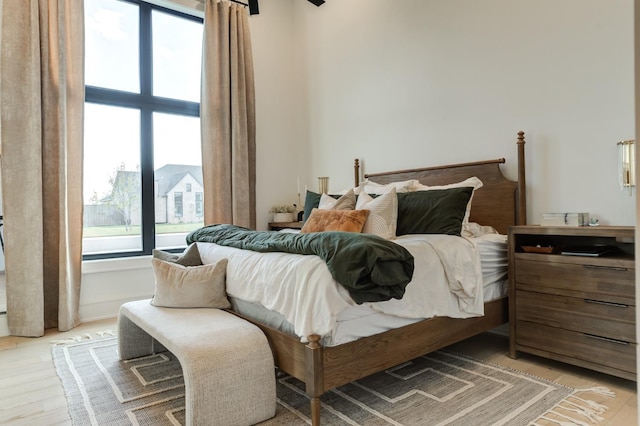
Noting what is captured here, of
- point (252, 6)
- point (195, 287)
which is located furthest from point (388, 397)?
point (252, 6)

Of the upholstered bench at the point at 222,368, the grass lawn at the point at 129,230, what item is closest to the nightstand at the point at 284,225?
the grass lawn at the point at 129,230

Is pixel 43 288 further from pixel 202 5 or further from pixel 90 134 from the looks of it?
pixel 202 5

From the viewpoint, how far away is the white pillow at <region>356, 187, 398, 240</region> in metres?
2.57

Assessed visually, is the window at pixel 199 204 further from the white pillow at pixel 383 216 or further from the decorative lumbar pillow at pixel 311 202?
the white pillow at pixel 383 216

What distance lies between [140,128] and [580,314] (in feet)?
13.1

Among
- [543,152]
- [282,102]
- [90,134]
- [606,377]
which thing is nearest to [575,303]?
[606,377]

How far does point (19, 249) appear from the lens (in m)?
3.12

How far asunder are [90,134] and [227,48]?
1.64m

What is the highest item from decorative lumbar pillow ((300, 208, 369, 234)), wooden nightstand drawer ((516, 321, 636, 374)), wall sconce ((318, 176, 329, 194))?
wall sconce ((318, 176, 329, 194))

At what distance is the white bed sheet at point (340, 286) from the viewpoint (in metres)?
1.60

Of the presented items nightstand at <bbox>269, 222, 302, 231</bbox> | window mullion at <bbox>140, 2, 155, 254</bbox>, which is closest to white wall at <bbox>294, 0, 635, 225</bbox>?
nightstand at <bbox>269, 222, 302, 231</bbox>

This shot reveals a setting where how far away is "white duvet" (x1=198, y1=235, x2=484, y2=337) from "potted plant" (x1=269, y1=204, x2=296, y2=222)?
2.01 metres

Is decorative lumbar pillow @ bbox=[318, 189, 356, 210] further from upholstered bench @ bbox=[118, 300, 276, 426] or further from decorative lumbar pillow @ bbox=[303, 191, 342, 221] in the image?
upholstered bench @ bbox=[118, 300, 276, 426]

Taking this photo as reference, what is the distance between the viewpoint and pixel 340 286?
1622 mm
